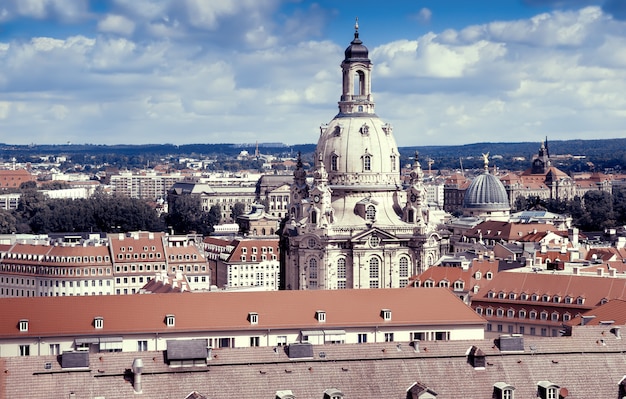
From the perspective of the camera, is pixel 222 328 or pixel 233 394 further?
pixel 222 328

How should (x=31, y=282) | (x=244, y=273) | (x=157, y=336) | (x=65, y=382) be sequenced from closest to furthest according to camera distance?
(x=65, y=382), (x=157, y=336), (x=31, y=282), (x=244, y=273)

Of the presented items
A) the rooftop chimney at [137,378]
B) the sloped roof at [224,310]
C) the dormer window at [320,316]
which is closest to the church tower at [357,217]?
the sloped roof at [224,310]

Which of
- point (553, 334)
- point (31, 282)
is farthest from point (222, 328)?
point (31, 282)

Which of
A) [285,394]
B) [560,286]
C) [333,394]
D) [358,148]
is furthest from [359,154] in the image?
[285,394]

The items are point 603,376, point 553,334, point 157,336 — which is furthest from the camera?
point 553,334

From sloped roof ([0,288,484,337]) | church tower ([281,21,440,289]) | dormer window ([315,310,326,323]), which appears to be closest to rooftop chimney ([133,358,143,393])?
sloped roof ([0,288,484,337])

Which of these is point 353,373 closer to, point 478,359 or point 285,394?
point 285,394

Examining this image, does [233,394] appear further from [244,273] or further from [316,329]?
[244,273]
